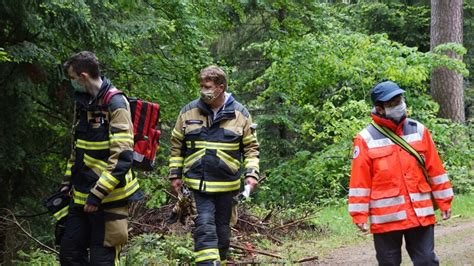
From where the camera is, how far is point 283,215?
11.1 metres

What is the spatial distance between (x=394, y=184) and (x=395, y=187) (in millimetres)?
24

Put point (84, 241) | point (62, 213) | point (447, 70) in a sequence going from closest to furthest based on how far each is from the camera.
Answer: point (84, 241) → point (62, 213) → point (447, 70)

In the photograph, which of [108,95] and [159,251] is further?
[159,251]

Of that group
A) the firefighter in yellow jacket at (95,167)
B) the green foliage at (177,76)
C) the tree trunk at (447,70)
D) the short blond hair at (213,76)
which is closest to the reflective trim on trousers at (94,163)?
the firefighter in yellow jacket at (95,167)

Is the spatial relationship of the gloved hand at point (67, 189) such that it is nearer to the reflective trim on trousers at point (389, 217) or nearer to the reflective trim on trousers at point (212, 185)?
the reflective trim on trousers at point (212, 185)

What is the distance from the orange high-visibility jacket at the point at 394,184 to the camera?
190 inches

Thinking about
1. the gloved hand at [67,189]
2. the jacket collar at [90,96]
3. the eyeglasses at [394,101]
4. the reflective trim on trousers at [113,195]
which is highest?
the jacket collar at [90,96]

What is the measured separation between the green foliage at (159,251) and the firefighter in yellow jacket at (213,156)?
1177 millimetres

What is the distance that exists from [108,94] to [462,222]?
26.4ft

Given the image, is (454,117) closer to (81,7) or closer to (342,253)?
(342,253)

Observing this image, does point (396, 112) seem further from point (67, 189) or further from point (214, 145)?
point (67, 189)

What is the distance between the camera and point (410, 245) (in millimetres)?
4980

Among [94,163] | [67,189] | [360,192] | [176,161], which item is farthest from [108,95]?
[360,192]

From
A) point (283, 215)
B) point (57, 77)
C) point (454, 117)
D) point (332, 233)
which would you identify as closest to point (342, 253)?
point (332, 233)
